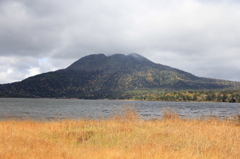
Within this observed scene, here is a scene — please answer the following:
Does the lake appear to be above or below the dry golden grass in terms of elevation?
below

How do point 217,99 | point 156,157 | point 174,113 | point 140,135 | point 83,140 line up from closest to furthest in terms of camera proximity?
point 156,157 < point 83,140 < point 140,135 < point 174,113 < point 217,99

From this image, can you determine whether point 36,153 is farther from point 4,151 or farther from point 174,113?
point 174,113

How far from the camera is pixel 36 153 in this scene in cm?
923

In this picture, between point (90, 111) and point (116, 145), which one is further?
point (90, 111)

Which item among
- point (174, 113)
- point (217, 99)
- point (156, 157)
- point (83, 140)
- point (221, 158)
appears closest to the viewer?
point (156, 157)

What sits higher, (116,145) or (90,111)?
(116,145)

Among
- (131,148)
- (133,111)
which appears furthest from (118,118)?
(131,148)

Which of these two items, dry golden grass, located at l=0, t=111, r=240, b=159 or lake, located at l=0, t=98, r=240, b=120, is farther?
lake, located at l=0, t=98, r=240, b=120

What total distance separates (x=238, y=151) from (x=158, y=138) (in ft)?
16.5

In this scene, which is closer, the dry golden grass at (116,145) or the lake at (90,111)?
the dry golden grass at (116,145)

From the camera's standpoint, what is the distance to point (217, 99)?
199500mm

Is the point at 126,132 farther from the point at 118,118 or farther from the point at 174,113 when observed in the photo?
the point at 174,113

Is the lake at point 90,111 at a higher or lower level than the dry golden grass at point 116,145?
lower

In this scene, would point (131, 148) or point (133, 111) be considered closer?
point (131, 148)
